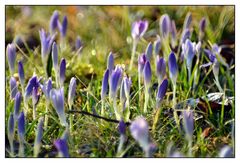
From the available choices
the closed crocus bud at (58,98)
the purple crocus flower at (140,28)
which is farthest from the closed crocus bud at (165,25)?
the closed crocus bud at (58,98)

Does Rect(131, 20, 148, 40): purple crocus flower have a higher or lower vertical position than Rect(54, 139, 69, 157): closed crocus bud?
higher

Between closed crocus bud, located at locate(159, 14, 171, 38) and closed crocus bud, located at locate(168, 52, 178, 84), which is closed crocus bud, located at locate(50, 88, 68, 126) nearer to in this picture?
closed crocus bud, located at locate(168, 52, 178, 84)

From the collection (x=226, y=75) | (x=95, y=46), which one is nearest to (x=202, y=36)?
(x=226, y=75)

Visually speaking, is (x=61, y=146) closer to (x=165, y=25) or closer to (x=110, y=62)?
(x=110, y=62)

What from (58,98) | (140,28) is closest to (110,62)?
(58,98)

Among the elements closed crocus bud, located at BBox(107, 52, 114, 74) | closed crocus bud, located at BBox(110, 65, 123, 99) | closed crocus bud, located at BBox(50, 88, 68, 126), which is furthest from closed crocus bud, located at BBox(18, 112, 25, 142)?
closed crocus bud, located at BBox(107, 52, 114, 74)

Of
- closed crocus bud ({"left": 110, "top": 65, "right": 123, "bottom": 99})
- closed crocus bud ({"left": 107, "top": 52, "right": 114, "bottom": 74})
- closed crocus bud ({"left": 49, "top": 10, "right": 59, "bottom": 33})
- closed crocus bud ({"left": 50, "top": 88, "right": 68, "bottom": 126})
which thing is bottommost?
closed crocus bud ({"left": 50, "top": 88, "right": 68, "bottom": 126})

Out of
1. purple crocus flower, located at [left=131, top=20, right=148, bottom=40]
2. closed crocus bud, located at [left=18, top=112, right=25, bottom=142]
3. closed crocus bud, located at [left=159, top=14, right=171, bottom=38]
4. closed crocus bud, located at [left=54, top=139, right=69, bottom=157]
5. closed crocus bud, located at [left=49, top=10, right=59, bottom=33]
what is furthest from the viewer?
closed crocus bud, located at [left=49, top=10, right=59, bottom=33]

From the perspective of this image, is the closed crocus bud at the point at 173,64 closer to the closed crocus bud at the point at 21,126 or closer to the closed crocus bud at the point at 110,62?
the closed crocus bud at the point at 110,62

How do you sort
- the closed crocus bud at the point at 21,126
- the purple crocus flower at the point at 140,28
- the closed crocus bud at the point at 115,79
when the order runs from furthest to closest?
the purple crocus flower at the point at 140,28, the closed crocus bud at the point at 115,79, the closed crocus bud at the point at 21,126

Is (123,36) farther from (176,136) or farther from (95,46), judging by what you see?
(176,136)

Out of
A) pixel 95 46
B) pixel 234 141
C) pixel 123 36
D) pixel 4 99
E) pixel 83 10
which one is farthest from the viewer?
pixel 83 10
